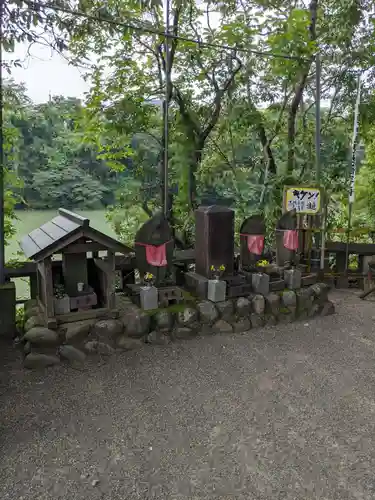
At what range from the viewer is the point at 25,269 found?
5383 mm

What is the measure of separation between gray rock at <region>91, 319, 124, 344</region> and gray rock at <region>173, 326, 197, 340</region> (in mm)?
791

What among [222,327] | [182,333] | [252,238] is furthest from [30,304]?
[252,238]

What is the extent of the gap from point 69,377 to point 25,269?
174 cm

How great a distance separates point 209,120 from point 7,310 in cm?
502

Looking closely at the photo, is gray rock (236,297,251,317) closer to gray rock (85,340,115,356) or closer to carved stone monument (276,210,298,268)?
carved stone monument (276,210,298,268)

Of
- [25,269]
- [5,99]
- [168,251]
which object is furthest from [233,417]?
[5,99]

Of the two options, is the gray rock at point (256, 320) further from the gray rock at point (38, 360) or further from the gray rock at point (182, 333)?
the gray rock at point (38, 360)

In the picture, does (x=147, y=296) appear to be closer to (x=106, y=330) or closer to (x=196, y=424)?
(x=106, y=330)

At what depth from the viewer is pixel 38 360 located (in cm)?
452

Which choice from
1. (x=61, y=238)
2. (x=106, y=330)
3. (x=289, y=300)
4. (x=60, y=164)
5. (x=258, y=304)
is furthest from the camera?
(x=60, y=164)

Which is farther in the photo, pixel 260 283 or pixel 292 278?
pixel 292 278

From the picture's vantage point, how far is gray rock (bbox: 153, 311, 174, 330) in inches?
203

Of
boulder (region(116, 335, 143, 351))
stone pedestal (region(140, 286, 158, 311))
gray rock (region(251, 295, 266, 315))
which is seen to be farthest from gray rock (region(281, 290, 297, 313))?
boulder (region(116, 335, 143, 351))

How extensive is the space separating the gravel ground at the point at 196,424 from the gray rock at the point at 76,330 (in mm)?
343
